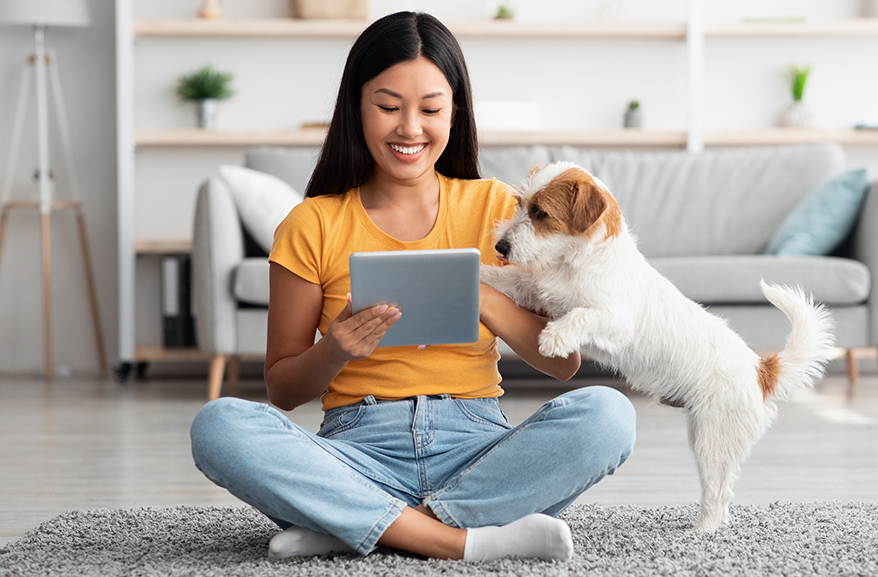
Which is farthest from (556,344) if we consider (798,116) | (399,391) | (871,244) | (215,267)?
(798,116)

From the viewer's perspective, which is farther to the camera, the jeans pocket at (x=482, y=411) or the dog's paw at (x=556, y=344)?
the jeans pocket at (x=482, y=411)

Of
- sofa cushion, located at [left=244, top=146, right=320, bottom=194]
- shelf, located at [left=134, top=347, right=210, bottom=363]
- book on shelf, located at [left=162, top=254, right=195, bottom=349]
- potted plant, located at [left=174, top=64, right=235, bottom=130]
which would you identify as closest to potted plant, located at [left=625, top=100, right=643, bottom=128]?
sofa cushion, located at [left=244, top=146, right=320, bottom=194]

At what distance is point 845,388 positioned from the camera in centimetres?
370

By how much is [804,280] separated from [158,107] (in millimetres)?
3330

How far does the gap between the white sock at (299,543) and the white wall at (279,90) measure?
3.34 meters

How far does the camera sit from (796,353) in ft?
5.14

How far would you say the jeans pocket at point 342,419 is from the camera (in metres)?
1.51

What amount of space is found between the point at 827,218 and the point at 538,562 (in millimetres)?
2627

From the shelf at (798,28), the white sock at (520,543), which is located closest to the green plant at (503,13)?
the shelf at (798,28)

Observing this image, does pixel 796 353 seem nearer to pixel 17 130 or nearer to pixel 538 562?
pixel 538 562

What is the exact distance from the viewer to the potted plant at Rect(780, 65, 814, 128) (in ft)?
14.4

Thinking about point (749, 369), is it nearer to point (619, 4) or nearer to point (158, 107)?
point (619, 4)

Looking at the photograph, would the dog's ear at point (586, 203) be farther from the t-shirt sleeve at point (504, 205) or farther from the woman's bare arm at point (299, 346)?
the woman's bare arm at point (299, 346)

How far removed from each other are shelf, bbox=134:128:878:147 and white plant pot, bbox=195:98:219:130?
0.08 metres
